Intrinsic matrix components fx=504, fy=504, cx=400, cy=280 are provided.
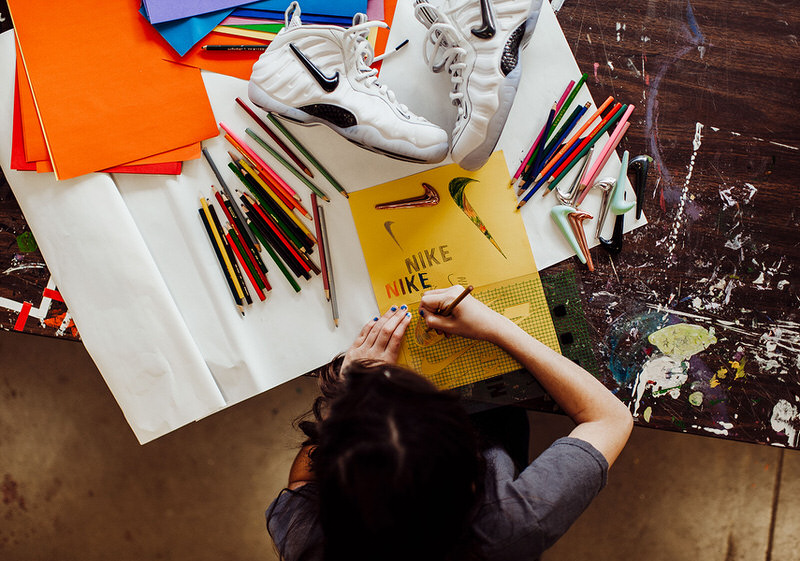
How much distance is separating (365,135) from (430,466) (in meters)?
0.47

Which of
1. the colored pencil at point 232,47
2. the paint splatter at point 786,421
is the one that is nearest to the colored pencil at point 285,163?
the colored pencil at point 232,47

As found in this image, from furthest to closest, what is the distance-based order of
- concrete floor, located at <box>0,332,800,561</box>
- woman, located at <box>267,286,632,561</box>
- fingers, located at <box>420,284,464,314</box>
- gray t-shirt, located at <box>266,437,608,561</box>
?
concrete floor, located at <box>0,332,800,561</box> → fingers, located at <box>420,284,464,314</box> → gray t-shirt, located at <box>266,437,608,561</box> → woman, located at <box>267,286,632,561</box>

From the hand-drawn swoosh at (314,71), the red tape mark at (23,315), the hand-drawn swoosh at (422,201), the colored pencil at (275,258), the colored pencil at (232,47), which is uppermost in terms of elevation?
the colored pencil at (232,47)

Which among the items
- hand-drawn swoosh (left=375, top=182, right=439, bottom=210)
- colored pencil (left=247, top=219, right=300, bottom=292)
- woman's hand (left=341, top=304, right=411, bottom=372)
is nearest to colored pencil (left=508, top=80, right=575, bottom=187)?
hand-drawn swoosh (left=375, top=182, right=439, bottom=210)

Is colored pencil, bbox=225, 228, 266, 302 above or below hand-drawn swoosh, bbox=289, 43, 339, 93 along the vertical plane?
below

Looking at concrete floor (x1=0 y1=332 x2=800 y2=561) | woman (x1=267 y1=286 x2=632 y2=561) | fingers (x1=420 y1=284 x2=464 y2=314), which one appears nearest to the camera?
woman (x1=267 y1=286 x2=632 y2=561)

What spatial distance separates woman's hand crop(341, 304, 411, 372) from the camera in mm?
781

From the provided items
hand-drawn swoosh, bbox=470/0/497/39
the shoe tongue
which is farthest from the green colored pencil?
the shoe tongue

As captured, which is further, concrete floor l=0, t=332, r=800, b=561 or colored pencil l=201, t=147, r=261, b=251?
concrete floor l=0, t=332, r=800, b=561

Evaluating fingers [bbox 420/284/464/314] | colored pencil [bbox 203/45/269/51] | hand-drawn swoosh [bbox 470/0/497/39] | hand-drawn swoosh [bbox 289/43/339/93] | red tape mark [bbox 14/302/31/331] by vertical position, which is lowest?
red tape mark [bbox 14/302/31/331]

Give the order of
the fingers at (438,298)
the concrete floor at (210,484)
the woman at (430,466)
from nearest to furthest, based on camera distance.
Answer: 1. the woman at (430,466)
2. the fingers at (438,298)
3. the concrete floor at (210,484)

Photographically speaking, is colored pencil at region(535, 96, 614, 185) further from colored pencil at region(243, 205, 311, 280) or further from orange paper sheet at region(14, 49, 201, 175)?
orange paper sheet at region(14, 49, 201, 175)

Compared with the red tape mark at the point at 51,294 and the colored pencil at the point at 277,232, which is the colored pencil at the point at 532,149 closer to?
the colored pencil at the point at 277,232

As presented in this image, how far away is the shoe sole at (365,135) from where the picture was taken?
73cm
